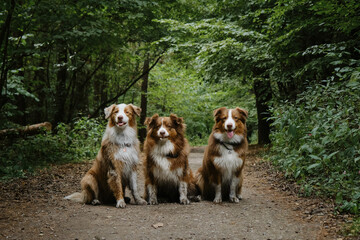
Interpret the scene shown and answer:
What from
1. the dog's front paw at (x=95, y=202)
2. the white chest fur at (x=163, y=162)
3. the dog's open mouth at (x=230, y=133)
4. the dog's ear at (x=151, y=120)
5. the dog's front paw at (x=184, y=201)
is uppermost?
the dog's ear at (x=151, y=120)

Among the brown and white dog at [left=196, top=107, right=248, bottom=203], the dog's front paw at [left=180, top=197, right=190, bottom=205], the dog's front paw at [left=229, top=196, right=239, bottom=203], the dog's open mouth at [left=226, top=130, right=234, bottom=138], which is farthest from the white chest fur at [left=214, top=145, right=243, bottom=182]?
the dog's front paw at [left=180, top=197, right=190, bottom=205]

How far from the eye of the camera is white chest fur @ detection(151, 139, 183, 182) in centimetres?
511

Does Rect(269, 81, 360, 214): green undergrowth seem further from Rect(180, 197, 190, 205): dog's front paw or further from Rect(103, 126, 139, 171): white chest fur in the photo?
Rect(103, 126, 139, 171): white chest fur

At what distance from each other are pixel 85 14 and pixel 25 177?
4.42m

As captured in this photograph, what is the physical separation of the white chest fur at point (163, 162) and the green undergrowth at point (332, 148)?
2.18 meters

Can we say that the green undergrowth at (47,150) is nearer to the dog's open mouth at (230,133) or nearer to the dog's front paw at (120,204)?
the dog's front paw at (120,204)

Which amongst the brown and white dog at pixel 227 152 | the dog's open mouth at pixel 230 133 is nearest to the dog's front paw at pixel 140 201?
the brown and white dog at pixel 227 152

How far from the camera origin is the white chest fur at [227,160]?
5.07m

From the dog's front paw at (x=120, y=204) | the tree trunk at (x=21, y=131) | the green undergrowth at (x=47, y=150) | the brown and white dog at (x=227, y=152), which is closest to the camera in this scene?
the dog's front paw at (x=120, y=204)

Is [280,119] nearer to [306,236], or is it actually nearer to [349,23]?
[349,23]

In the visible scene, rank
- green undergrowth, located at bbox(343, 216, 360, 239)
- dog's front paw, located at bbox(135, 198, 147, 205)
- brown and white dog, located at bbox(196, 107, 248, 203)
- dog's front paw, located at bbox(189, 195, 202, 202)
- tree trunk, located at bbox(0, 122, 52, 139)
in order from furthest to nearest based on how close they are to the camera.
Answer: tree trunk, located at bbox(0, 122, 52, 139), dog's front paw, located at bbox(189, 195, 202, 202), dog's front paw, located at bbox(135, 198, 147, 205), brown and white dog, located at bbox(196, 107, 248, 203), green undergrowth, located at bbox(343, 216, 360, 239)

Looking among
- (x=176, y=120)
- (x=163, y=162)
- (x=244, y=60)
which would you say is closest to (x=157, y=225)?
(x=163, y=162)

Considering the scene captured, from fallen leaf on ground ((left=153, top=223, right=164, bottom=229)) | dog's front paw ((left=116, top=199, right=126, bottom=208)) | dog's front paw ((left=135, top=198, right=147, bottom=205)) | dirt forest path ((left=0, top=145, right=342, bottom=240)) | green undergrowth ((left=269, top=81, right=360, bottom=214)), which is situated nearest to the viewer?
dirt forest path ((left=0, top=145, right=342, bottom=240))

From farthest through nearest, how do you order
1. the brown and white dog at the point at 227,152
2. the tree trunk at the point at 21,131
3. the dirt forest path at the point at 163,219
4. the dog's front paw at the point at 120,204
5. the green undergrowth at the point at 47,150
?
the tree trunk at the point at 21,131 < the green undergrowth at the point at 47,150 < the brown and white dog at the point at 227,152 < the dog's front paw at the point at 120,204 < the dirt forest path at the point at 163,219
